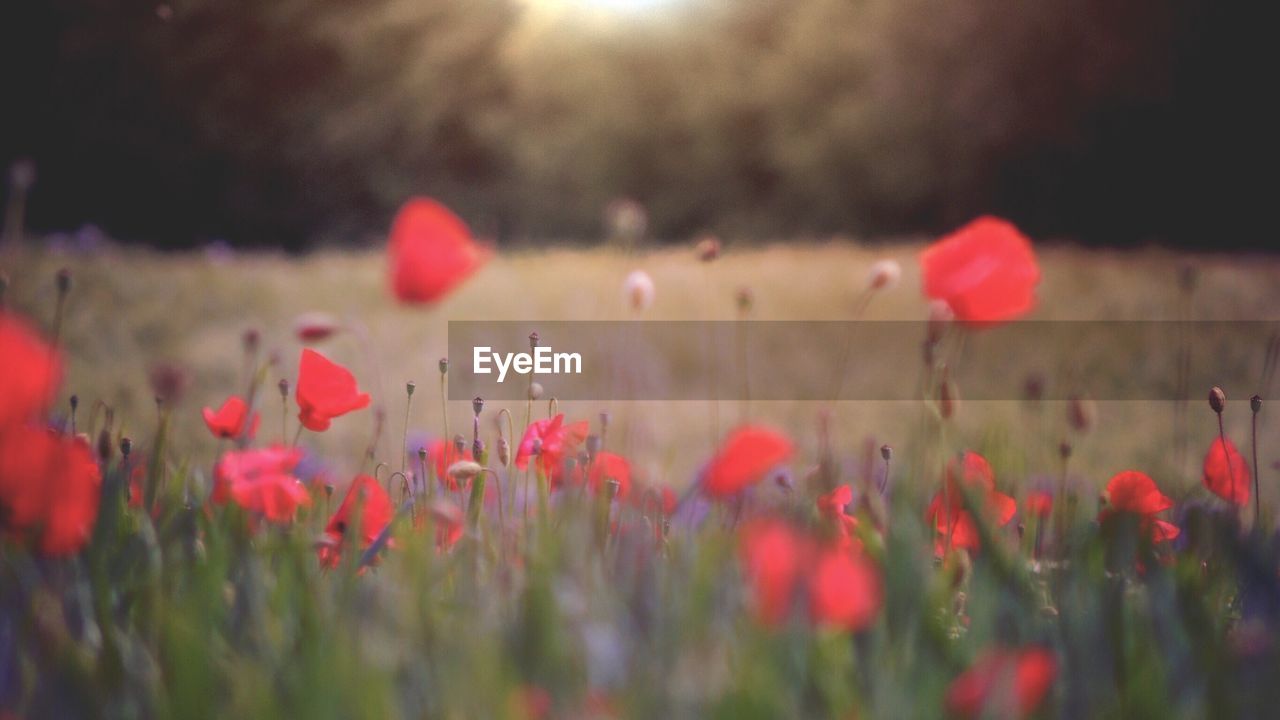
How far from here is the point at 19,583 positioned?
0.76m

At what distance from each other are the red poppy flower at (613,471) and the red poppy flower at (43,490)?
0.44 metres

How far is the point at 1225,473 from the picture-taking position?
1127 millimetres

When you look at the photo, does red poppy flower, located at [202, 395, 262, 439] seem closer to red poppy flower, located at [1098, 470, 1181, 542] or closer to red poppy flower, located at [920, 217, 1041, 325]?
red poppy flower, located at [920, 217, 1041, 325]

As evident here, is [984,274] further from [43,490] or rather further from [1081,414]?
[43,490]

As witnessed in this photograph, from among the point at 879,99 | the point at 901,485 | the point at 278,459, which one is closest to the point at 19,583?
the point at 278,459

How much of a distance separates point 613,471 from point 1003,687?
57 centimetres

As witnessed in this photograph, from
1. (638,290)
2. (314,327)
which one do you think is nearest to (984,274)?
(638,290)

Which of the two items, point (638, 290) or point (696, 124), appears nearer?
point (638, 290)

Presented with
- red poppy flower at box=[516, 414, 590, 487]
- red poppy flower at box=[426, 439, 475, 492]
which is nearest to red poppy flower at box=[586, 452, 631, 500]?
red poppy flower at box=[516, 414, 590, 487]

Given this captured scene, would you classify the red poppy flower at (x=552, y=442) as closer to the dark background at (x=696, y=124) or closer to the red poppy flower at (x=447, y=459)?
the red poppy flower at (x=447, y=459)

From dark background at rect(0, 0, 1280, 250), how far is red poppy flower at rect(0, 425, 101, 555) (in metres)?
6.68

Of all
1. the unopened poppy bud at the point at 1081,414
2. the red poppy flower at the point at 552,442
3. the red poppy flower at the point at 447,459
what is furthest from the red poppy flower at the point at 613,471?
the unopened poppy bud at the point at 1081,414

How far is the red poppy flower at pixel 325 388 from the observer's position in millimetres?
1020

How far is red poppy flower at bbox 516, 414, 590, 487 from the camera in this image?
3.28 feet
